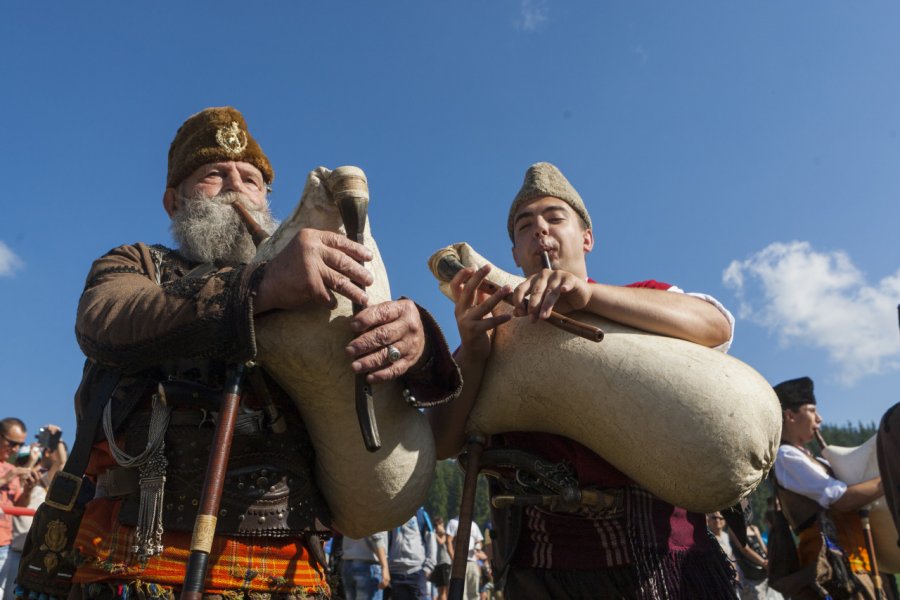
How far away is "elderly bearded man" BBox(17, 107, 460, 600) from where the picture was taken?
1604 millimetres

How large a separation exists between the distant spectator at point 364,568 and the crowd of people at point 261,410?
495 centimetres

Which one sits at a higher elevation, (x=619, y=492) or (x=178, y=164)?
(x=178, y=164)

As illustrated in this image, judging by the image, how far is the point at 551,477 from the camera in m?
2.08

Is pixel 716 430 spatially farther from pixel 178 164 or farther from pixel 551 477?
pixel 178 164

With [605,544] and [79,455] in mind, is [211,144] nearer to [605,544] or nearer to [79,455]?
[79,455]

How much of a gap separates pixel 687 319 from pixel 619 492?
1.70 ft

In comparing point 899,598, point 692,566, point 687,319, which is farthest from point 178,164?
point 899,598

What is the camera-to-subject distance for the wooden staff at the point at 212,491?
1.41m

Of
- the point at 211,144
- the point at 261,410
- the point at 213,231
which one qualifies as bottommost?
the point at 261,410

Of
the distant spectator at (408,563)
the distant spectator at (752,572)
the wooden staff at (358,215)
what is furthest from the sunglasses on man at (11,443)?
the distant spectator at (752,572)

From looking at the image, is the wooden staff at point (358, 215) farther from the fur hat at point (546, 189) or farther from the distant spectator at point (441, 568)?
the distant spectator at point (441, 568)

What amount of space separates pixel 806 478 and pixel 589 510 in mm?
2944

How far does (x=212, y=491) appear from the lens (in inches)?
58.9

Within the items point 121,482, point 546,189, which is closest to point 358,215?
point 121,482
